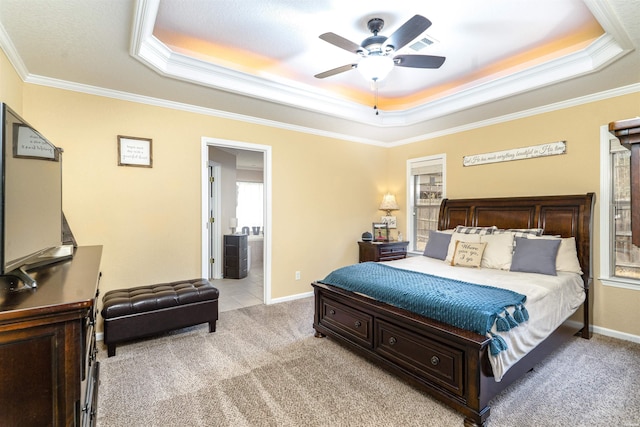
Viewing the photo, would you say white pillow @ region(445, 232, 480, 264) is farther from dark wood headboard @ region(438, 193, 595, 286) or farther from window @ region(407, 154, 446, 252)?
window @ region(407, 154, 446, 252)

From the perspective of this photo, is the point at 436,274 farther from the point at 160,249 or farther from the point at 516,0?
the point at 160,249

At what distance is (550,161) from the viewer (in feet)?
11.7

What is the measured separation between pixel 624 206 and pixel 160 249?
4911 mm

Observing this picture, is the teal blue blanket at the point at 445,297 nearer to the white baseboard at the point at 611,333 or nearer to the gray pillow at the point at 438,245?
the gray pillow at the point at 438,245

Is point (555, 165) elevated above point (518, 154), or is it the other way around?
point (518, 154)

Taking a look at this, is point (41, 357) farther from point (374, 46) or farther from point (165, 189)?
point (165, 189)

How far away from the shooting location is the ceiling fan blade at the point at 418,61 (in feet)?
7.76

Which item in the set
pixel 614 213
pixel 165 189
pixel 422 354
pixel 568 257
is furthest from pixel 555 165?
pixel 165 189

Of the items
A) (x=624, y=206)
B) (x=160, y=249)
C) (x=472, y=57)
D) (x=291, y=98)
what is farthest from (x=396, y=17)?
(x=160, y=249)

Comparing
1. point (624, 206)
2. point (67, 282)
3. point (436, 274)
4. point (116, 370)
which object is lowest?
point (116, 370)

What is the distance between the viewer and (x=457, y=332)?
1.95 metres

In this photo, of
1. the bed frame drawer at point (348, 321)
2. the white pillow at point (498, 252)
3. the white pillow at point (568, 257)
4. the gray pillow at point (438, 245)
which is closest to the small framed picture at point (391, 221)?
the gray pillow at point (438, 245)

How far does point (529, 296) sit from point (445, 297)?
66cm

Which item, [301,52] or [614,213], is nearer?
[301,52]
